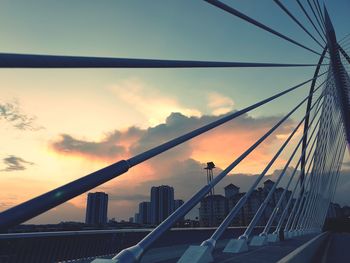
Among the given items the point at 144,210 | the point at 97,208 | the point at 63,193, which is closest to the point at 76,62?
the point at 63,193

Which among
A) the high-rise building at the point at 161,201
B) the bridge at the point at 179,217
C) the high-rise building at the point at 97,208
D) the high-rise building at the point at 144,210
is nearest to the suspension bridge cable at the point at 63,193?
the bridge at the point at 179,217

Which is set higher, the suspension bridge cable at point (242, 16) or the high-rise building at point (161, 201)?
the high-rise building at point (161, 201)

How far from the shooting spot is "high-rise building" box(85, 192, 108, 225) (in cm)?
11197

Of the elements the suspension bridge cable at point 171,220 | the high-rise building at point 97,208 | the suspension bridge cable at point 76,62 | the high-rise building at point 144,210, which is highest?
the high-rise building at point 144,210

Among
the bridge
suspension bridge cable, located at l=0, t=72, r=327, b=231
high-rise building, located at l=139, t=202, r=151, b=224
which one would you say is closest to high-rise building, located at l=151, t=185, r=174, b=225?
high-rise building, located at l=139, t=202, r=151, b=224

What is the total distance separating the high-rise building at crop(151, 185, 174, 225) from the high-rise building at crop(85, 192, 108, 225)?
37.7 metres

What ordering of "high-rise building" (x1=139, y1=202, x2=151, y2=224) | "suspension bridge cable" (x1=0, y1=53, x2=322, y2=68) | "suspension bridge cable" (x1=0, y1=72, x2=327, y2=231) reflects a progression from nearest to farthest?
"suspension bridge cable" (x1=0, y1=72, x2=327, y2=231) < "suspension bridge cable" (x1=0, y1=53, x2=322, y2=68) < "high-rise building" (x1=139, y1=202, x2=151, y2=224)

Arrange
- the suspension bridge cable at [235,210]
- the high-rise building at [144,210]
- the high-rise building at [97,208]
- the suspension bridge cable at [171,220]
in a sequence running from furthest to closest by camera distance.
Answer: the high-rise building at [144,210], the high-rise building at [97,208], the suspension bridge cable at [235,210], the suspension bridge cable at [171,220]

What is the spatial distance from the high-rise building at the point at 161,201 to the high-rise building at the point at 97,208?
124 feet

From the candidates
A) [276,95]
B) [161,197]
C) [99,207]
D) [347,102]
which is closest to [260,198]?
[161,197]

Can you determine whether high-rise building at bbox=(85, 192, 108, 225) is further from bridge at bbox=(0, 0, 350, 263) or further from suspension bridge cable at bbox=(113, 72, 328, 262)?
suspension bridge cable at bbox=(113, 72, 328, 262)

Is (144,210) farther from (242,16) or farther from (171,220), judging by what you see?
(171,220)

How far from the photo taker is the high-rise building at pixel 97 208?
112 metres

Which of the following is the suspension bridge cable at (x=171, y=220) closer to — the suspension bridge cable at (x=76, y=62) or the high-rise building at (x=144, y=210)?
the suspension bridge cable at (x=76, y=62)
